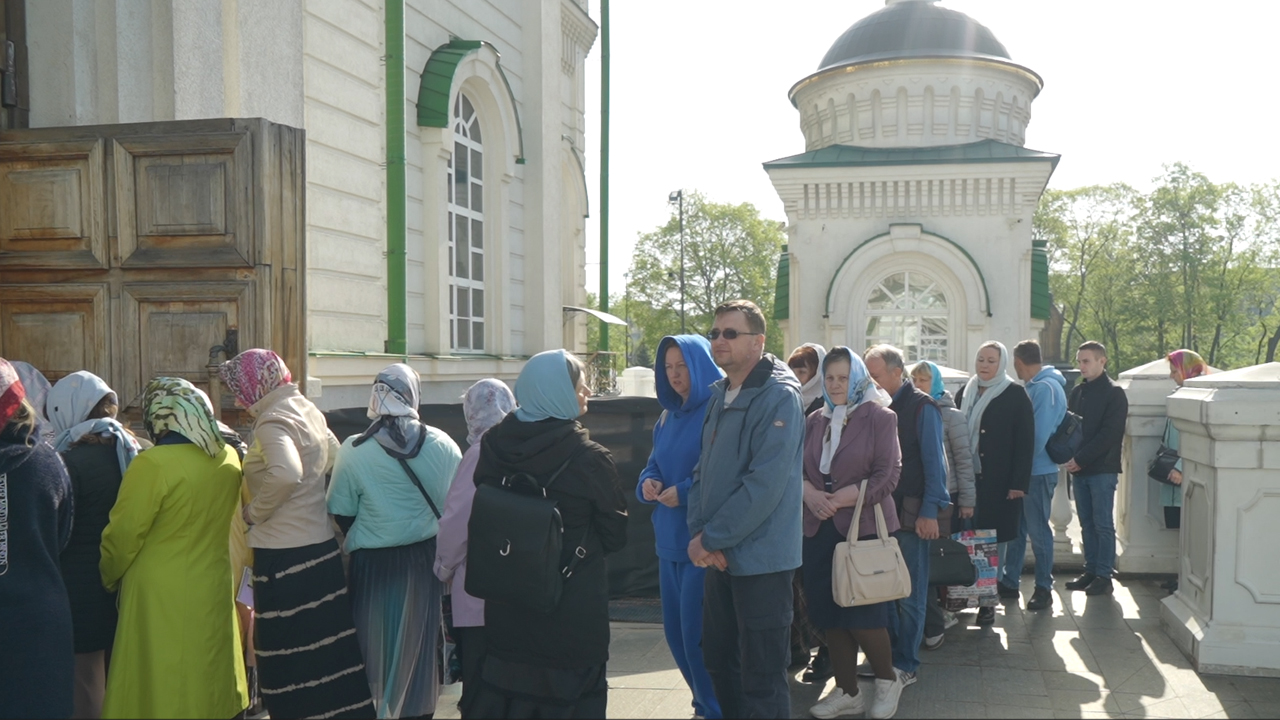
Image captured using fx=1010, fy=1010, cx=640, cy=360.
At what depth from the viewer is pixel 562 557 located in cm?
382

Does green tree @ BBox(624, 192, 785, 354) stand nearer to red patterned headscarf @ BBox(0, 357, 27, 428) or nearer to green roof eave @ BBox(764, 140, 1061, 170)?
green roof eave @ BBox(764, 140, 1061, 170)

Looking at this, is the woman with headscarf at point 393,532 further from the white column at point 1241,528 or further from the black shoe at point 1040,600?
the black shoe at point 1040,600

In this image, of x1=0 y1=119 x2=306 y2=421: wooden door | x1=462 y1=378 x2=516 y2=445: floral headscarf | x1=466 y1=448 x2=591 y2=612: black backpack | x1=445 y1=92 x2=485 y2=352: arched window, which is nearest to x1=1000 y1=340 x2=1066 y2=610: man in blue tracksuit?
x1=462 y1=378 x2=516 y2=445: floral headscarf

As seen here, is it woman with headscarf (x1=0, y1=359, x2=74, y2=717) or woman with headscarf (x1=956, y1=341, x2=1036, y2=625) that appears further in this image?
woman with headscarf (x1=956, y1=341, x2=1036, y2=625)

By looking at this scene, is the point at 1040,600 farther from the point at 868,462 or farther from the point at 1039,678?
the point at 868,462

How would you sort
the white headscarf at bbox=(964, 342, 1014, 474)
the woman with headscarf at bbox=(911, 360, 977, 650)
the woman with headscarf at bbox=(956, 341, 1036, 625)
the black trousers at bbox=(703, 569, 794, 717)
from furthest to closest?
the white headscarf at bbox=(964, 342, 1014, 474) < the woman with headscarf at bbox=(956, 341, 1036, 625) < the woman with headscarf at bbox=(911, 360, 977, 650) < the black trousers at bbox=(703, 569, 794, 717)

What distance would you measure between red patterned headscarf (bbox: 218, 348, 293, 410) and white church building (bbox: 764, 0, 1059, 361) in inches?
828

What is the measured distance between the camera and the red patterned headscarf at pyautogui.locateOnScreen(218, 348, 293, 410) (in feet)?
14.5

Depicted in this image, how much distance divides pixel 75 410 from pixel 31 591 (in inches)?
36.5

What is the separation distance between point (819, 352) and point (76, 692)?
4.39 meters

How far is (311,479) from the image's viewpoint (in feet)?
14.8

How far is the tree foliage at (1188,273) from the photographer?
50.4m

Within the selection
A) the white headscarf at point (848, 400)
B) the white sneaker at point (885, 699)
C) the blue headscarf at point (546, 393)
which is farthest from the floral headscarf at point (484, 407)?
the white sneaker at point (885, 699)

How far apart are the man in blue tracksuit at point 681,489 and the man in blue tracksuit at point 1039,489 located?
138 inches
